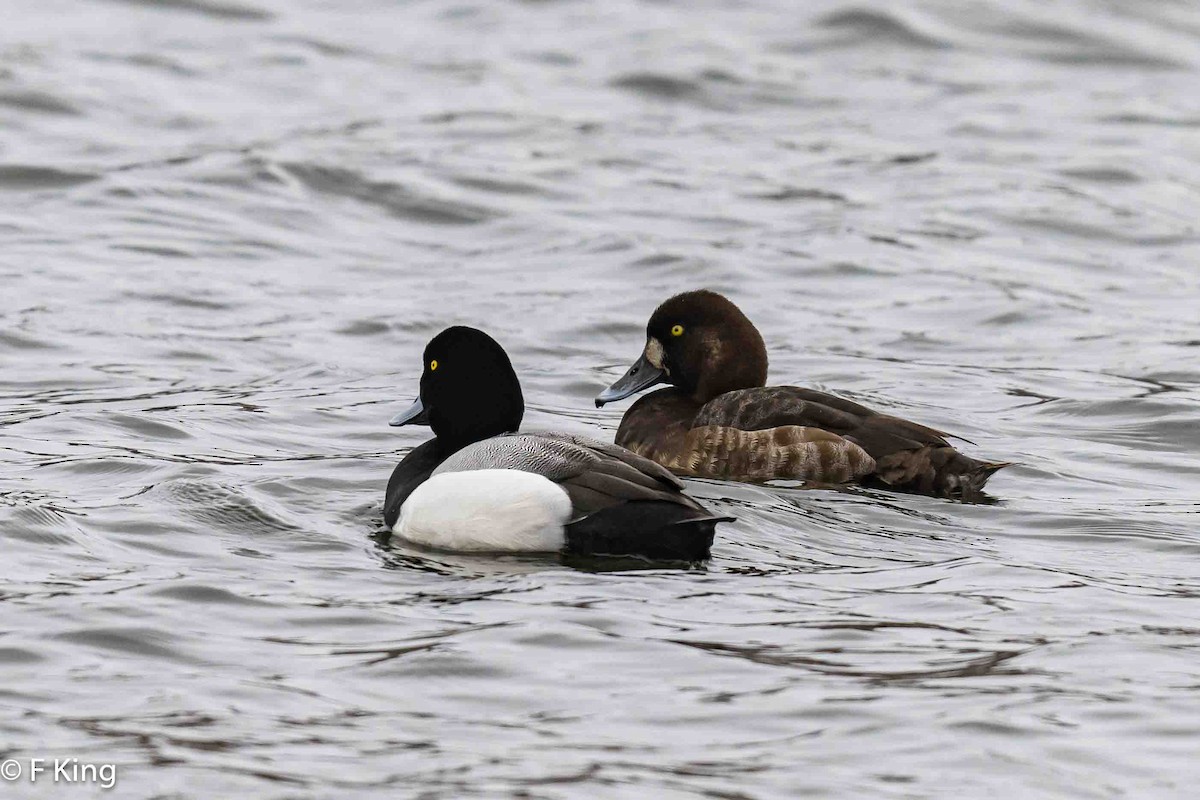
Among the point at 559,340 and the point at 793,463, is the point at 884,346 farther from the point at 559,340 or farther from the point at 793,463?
the point at 793,463

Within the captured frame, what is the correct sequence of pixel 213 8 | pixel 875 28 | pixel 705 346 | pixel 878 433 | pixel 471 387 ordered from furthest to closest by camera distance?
pixel 213 8 → pixel 875 28 → pixel 705 346 → pixel 878 433 → pixel 471 387

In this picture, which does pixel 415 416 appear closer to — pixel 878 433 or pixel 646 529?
pixel 646 529

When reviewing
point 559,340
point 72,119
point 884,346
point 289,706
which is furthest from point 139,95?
point 289,706

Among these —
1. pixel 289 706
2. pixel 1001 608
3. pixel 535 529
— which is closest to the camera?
pixel 289 706

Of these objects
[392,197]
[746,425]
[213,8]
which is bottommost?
[746,425]

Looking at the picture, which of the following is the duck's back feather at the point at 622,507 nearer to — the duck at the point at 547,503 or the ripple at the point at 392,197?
the duck at the point at 547,503

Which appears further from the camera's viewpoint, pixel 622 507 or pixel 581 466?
pixel 581 466

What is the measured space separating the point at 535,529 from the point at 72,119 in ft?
37.5

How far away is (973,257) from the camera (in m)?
13.6

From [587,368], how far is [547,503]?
14.1 feet

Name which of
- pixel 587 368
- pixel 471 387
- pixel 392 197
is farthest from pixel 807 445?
pixel 392 197

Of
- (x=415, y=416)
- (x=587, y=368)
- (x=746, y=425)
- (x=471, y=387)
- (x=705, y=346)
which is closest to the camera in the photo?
(x=471, y=387)

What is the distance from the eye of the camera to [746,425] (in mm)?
7902

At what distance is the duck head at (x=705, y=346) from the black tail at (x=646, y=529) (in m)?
Answer: 2.08
